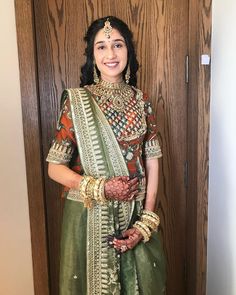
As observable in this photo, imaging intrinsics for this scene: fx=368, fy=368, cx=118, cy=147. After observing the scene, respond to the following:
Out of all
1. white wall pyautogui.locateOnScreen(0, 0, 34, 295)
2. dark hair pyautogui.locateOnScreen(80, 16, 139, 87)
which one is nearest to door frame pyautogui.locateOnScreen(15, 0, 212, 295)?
white wall pyautogui.locateOnScreen(0, 0, 34, 295)

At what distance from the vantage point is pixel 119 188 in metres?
1.03

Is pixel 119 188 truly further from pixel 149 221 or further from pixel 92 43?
pixel 92 43

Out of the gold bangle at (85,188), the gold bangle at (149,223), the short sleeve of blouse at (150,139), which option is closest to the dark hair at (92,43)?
the short sleeve of blouse at (150,139)

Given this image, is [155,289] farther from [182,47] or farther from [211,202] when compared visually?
[182,47]

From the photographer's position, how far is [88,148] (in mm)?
1107

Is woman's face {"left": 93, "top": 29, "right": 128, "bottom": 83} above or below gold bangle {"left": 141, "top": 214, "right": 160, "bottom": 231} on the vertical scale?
above

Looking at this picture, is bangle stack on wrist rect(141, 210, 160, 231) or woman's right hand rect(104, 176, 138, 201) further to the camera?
bangle stack on wrist rect(141, 210, 160, 231)

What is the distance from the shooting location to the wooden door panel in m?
1.49

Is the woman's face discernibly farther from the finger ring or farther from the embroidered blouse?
the finger ring

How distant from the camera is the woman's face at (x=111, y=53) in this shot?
1.11 metres
